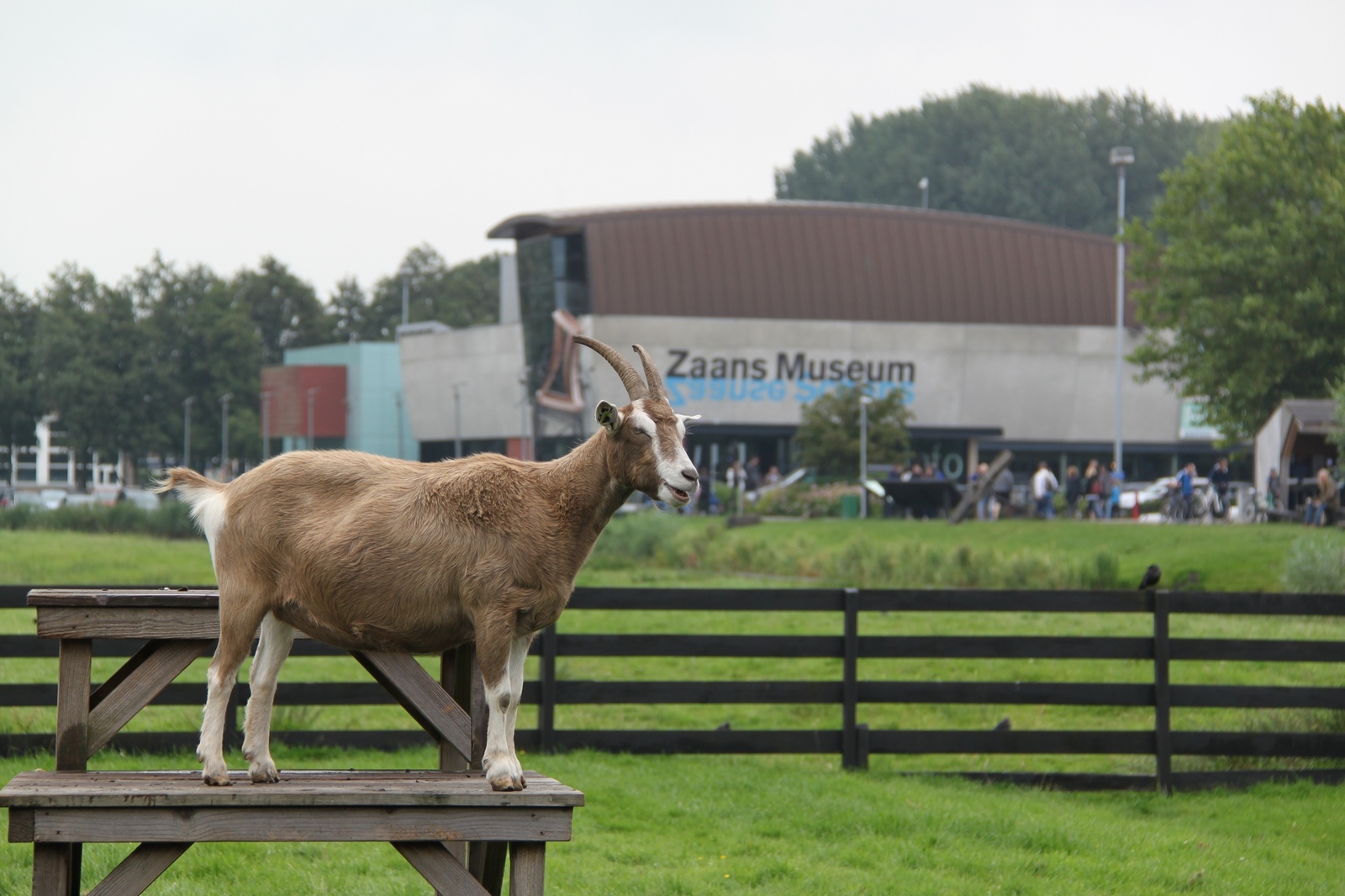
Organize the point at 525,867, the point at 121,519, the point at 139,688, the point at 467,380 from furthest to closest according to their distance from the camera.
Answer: the point at 467,380, the point at 121,519, the point at 139,688, the point at 525,867

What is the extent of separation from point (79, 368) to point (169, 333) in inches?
531

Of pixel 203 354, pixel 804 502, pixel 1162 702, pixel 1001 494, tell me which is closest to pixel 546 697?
pixel 1162 702

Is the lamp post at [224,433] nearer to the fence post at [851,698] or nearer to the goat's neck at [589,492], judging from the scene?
the fence post at [851,698]

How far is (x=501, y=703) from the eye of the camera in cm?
406

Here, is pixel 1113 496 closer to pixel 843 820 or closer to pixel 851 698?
pixel 851 698

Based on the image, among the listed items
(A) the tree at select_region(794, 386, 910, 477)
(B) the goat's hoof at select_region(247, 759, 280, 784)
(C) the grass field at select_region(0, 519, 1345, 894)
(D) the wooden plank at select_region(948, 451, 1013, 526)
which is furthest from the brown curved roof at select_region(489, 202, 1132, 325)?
(B) the goat's hoof at select_region(247, 759, 280, 784)

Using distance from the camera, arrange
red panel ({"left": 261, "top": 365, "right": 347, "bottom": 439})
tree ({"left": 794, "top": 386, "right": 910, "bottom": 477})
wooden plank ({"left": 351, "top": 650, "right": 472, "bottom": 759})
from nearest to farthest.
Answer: wooden plank ({"left": 351, "top": 650, "right": 472, "bottom": 759}), tree ({"left": 794, "top": 386, "right": 910, "bottom": 477}), red panel ({"left": 261, "top": 365, "right": 347, "bottom": 439})

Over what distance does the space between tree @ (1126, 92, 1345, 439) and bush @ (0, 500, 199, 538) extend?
27.2 m

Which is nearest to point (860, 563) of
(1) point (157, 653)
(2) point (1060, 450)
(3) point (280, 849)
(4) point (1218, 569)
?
(4) point (1218, 569)

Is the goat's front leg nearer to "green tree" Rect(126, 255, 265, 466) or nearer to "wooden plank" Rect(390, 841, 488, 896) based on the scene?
"wooden plank" Rect(390, 841, 488, 896)

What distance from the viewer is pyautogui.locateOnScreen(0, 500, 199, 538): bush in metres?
34.5

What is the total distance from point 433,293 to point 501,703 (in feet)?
325

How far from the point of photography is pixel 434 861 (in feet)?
13.9

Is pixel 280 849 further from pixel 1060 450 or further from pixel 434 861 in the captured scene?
pixel 1060 450
